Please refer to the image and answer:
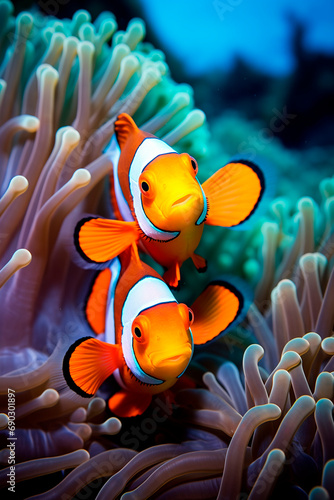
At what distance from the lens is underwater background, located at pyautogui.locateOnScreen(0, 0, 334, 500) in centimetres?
90

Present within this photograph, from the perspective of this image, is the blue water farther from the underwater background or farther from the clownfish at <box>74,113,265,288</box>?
the clownfish at <box>74,113,265,288</box>

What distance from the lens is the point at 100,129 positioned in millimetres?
1267

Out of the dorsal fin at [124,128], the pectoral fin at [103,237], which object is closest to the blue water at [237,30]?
the dorsal fin at [124,128]

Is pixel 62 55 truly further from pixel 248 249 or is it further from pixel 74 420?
pixel 74 420

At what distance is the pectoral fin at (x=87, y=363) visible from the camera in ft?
3.00

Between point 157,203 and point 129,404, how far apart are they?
0.49 metres

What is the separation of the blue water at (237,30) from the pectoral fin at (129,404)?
142 cm

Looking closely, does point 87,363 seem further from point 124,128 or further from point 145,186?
point 124,128

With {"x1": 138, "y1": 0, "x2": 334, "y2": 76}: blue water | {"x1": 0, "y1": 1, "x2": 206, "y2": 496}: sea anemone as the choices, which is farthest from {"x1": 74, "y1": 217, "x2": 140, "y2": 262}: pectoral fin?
{"x1": 138, "y1": 0, "x2": 334, "y2": 76}: blue water

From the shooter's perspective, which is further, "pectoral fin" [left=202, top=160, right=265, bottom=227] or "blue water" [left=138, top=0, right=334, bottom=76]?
"blue water" [left=138, top=0, right=334, bottom=76]

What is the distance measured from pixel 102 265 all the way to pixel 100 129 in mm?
460

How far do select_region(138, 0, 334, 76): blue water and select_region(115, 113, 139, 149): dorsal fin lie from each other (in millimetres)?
955

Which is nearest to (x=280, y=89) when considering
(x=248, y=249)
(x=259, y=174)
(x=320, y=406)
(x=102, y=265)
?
(x=248, y=249)

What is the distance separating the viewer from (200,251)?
1432mm
